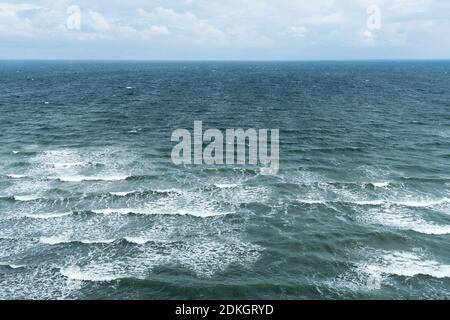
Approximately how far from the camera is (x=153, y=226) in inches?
1549

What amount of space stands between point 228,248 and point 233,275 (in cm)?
384

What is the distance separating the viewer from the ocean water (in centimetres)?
3125

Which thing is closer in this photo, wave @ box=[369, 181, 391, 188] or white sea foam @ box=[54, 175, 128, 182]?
wave @ box=[369, 181, 391, 188]

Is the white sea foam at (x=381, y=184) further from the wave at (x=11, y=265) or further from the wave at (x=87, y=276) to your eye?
the wave at (x=11, y=265)

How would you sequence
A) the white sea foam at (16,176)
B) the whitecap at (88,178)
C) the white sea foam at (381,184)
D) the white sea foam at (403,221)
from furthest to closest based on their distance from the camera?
1. the white sea foam at (16,176)
2. the whitecap at (88,178)
3. the white sea foam at (381,184)
4. the white sea foam at (403,221)

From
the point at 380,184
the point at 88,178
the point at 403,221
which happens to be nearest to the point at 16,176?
the point at 88,178

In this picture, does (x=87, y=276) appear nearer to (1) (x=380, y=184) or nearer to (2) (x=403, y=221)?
(2) (x=403, y=221)

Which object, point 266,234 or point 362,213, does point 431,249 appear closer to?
point 362,213

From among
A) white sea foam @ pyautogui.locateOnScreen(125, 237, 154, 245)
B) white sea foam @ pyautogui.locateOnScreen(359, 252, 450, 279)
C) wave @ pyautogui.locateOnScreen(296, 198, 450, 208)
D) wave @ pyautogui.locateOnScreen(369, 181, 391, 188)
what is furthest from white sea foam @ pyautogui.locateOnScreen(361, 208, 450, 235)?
white sea foam @ pyautogui.locateOnScreen(125, 237, 154, 245)

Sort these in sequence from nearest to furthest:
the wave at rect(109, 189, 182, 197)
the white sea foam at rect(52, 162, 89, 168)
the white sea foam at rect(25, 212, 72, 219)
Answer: the white sea foam at rect(25, 212, 72, 219), the wave at rect(109, 189, 182, 197), the white sea foam at rect(52, 162, 89, 168)

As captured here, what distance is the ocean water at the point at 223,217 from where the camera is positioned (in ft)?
103

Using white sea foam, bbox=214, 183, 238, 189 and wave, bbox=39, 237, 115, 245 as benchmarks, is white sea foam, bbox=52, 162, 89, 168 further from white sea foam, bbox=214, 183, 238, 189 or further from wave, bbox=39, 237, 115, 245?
white sea foam, bbox=214, 183, 238, 189

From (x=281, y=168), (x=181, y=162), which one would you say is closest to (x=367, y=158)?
(x=281, y=168)

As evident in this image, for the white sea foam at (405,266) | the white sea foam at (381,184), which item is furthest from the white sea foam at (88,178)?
the white sea foam at (381,184)
